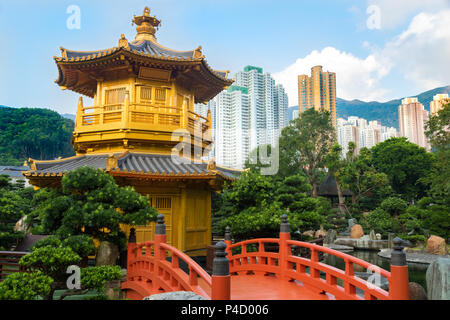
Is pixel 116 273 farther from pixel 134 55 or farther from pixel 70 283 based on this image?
pixel 134 55

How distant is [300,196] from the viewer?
15.6 m

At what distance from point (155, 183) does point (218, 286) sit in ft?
23.4

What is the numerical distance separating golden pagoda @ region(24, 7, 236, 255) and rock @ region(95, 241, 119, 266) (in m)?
2.82

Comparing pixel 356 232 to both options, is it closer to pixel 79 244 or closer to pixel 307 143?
pixel 307 143

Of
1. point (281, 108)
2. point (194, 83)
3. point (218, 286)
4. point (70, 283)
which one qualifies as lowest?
point (70, 283)

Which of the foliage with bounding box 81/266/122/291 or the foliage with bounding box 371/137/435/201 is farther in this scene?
the foliage with bounding box 371/137/435/201

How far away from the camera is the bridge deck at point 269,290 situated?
606 centimetres

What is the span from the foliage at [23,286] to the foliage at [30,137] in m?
57.4

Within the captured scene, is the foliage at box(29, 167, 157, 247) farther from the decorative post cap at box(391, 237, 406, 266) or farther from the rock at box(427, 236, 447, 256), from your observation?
the rock at box(427, 236, 447, 256)

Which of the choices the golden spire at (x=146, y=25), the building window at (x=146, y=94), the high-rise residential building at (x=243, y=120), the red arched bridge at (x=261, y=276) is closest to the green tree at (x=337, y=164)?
the high-rise residential building at (x=243, y=120)

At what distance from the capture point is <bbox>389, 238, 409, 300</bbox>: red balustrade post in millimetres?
4441

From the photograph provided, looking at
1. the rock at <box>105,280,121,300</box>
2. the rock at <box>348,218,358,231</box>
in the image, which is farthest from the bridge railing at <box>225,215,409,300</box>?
the rock at <box>348,218,358,231</box>

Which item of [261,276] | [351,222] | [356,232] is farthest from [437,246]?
[261,276]

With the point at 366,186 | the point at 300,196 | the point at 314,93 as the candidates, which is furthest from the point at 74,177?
the point at 314,93
